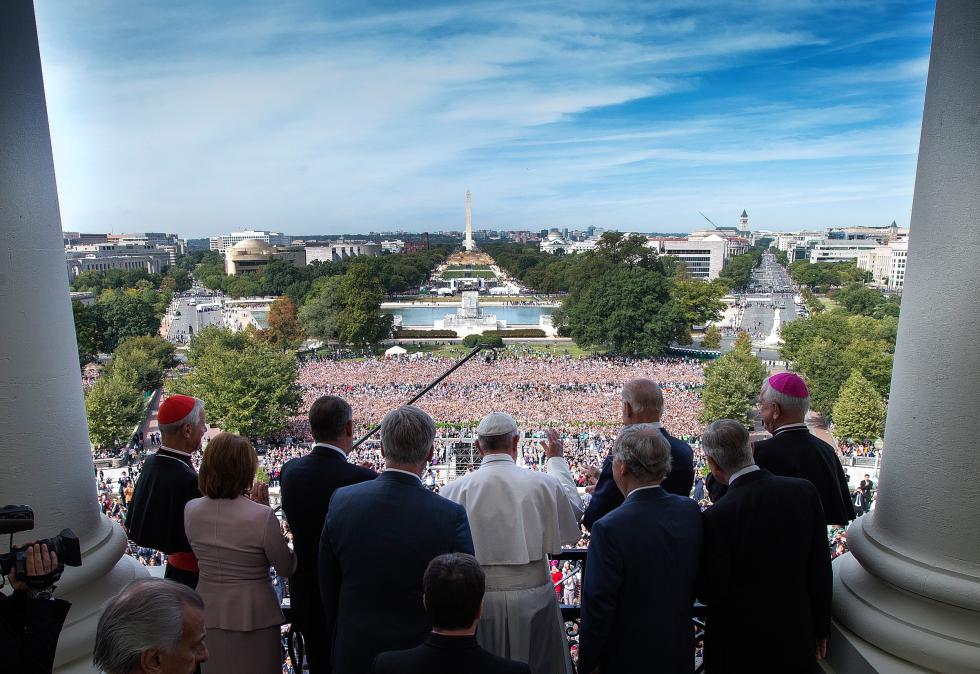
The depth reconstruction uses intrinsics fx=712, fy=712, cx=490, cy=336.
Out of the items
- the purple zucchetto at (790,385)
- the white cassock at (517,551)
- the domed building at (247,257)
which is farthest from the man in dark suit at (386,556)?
the domed building at (247,257)

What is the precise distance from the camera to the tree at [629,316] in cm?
4403

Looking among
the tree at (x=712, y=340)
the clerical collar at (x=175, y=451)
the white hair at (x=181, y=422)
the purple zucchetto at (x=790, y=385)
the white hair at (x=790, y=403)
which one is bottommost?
the tree at (x=712, y=340)

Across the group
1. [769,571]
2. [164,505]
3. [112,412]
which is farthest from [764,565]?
[112,412]

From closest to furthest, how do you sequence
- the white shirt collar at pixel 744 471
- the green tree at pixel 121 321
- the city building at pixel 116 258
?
the white shirt collar at pixel 744 471 < the green tree at pixel 121 321 < the city building at pixel 116 258

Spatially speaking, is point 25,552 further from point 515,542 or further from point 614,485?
point 614,485

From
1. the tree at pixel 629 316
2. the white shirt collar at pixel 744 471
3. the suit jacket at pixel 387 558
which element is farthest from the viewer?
the tree at pixel 629 316

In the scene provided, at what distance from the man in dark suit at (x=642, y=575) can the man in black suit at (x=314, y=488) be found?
1.32 metres

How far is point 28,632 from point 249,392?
82.9 ft

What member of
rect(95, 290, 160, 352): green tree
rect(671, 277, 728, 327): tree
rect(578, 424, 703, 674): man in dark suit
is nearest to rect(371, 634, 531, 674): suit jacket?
rect(578, 424, 703, 674): man in dark suit

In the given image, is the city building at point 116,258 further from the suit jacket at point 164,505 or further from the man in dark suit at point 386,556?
the man in dark suit at point 386,556

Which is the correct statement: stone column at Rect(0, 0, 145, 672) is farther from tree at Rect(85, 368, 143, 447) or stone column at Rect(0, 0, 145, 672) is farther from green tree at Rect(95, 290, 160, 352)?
green tree at Rect(95, 290, 160, 352)

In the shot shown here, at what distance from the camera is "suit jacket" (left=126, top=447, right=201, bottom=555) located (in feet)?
12.1

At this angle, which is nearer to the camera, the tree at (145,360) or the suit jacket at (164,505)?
the suit jacket at (164,505)

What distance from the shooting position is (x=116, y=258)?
124 metres
